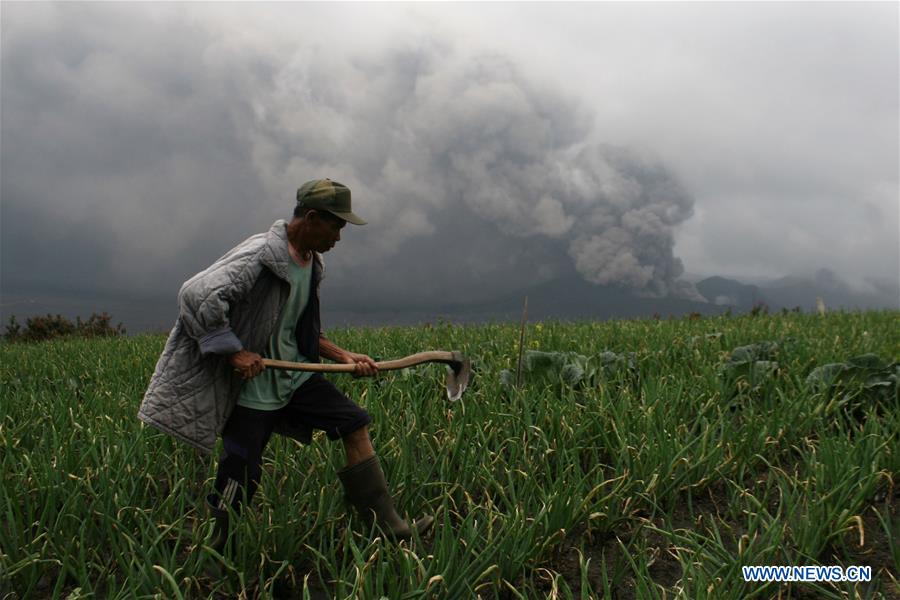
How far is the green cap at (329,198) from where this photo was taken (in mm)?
2816

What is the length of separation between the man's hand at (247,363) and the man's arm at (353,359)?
403mm

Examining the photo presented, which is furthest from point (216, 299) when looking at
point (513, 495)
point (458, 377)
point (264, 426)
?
point (513, 495)

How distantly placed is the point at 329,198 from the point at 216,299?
591 millimetres

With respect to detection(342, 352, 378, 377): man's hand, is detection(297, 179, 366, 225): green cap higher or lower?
higher

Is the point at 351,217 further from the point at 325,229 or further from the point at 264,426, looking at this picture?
the point at 264,426

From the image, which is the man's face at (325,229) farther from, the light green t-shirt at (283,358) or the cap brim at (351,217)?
the light green t-shirt at (283,358)

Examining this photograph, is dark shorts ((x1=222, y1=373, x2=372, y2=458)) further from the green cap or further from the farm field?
the green cap

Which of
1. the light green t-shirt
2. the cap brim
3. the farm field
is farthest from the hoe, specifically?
the cap brim

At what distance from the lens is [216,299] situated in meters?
2.70

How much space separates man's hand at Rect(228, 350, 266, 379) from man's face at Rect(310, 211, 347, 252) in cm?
53

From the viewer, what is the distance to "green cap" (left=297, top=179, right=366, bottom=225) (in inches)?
111

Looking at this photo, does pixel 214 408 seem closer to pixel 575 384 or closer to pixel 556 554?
pixel 556 554

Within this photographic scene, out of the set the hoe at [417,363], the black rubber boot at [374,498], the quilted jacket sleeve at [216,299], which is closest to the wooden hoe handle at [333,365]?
the hoe at [417,363]

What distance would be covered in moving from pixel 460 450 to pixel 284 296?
1.34m
